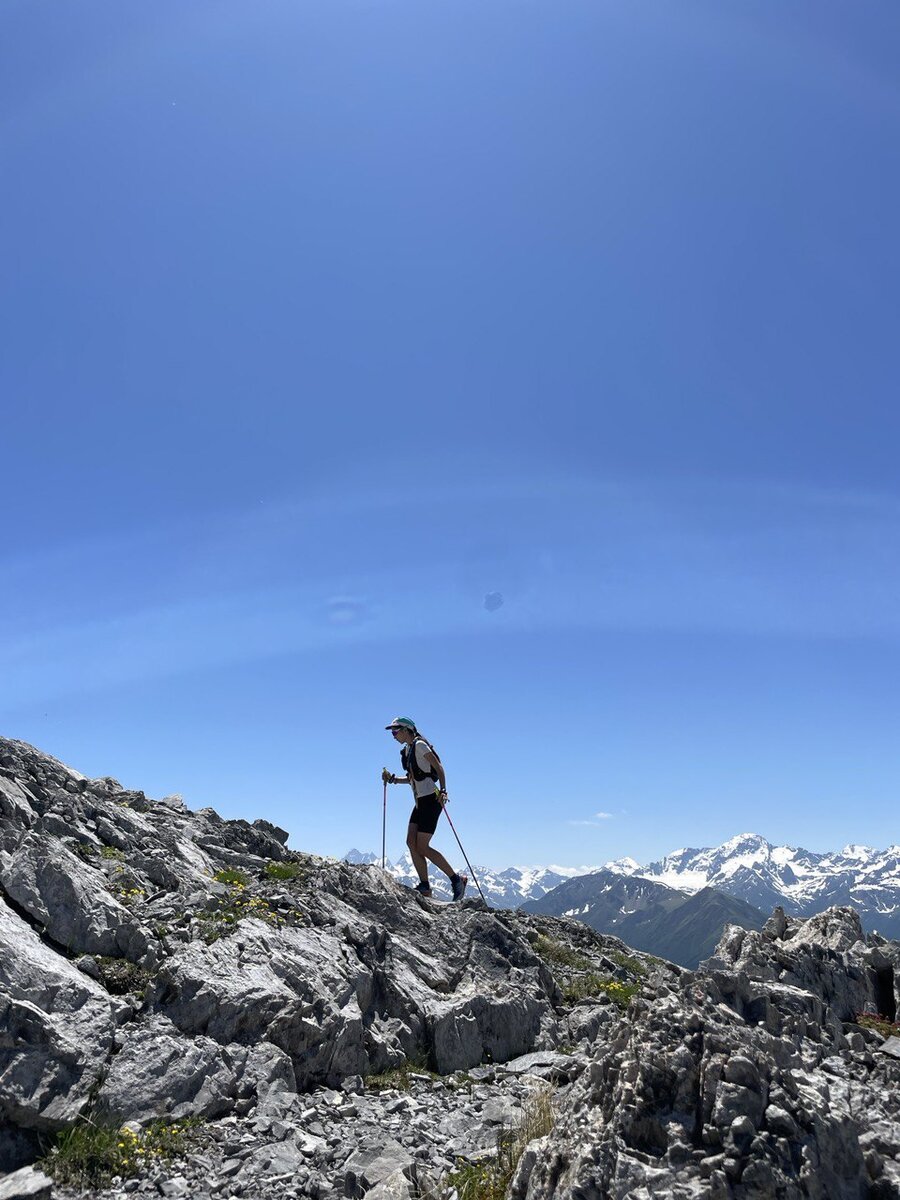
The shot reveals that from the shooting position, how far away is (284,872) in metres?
20.2

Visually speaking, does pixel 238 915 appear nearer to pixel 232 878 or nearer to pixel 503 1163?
pixel 232 878

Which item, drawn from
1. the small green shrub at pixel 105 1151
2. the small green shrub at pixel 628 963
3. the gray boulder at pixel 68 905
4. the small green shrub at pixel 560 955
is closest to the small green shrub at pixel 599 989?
the small green shrub at pixel 560 955

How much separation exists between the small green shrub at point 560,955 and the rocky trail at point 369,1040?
18.7 inches

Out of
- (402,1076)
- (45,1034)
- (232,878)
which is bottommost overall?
(402,1076)

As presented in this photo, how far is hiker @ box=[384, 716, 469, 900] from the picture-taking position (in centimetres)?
2138

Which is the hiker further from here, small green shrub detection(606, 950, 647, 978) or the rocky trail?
small green shrub detection(606, 950, 647, 978)

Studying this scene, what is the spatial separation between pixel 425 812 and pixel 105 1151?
12.4 m

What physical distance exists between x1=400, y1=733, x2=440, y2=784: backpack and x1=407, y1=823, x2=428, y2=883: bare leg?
1.45 m

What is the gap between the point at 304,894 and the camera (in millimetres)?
18719

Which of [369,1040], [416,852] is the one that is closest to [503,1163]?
[369,1040]

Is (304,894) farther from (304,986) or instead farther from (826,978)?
(826,978)

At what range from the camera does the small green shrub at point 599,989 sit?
63.0 ft

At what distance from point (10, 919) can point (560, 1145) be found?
9.89m

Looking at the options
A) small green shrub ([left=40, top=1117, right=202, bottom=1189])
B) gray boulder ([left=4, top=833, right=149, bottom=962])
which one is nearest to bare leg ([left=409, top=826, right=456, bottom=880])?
gray boulder ([left=4, top=833, right=149, bottom=962])
